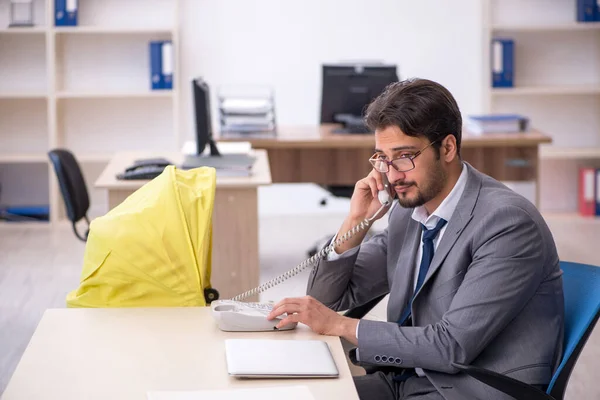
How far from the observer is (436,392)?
2195 mm

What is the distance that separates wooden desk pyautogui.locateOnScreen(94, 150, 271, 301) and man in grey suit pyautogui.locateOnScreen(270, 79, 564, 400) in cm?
172

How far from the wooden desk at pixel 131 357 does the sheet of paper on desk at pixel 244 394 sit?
0.10 feet

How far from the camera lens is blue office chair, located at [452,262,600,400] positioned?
1.99 metres

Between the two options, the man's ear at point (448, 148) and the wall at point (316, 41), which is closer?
the man's ear at point (448, 148)

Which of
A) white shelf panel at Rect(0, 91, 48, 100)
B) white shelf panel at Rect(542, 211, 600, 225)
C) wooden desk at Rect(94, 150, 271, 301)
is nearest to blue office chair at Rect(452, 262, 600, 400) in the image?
wooden desk at Rect(94, 150, 271, 301)

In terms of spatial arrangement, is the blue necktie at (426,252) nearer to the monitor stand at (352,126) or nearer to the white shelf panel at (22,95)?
the monitor stand at (352,126)

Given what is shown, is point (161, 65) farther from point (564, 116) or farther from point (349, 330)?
point (349, 330)

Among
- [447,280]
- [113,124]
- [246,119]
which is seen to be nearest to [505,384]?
[447,280]

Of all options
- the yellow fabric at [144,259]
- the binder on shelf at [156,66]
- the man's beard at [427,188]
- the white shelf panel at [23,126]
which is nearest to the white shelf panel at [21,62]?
the white shelf panel at [23,126]

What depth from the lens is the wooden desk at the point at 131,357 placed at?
1885 millimetres

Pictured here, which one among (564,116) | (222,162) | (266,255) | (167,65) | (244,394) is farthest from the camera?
(564,116)

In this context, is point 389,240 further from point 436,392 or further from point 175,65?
point 175,65

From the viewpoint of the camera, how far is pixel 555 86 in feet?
22.0

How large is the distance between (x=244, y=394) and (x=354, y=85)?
12.9 feet
